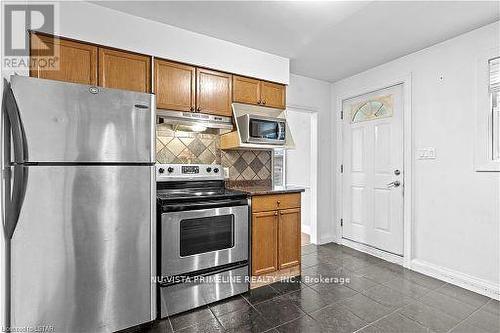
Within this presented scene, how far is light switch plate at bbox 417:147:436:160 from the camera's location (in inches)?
111

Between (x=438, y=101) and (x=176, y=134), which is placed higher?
(x=438, y=101)

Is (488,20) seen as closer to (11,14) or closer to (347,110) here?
(347,110)

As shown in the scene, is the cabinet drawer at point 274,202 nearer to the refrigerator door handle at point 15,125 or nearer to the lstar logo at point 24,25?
the refrigerator door handle at point 15,125

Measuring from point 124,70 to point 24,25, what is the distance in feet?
2.34

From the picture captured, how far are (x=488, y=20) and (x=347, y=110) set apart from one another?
179 centimetres

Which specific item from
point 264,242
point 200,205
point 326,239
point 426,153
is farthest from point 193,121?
point 326,239

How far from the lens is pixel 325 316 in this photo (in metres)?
2.04

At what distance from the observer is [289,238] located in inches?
106

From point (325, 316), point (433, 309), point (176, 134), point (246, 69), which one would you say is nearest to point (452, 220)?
point (433, 309)

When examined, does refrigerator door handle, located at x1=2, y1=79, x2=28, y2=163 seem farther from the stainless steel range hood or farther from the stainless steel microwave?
the stainless steel microwave

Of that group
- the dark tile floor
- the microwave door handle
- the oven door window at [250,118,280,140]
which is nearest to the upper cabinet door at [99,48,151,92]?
the oven door window at [250,118,280,140]

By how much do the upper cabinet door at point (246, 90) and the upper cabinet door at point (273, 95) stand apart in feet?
0.27

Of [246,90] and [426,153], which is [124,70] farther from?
[426,153]

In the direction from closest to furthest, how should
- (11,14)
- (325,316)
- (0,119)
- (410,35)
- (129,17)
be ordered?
(0,119) → (11,14) → (325,316) → (129,17) → (410,35)
